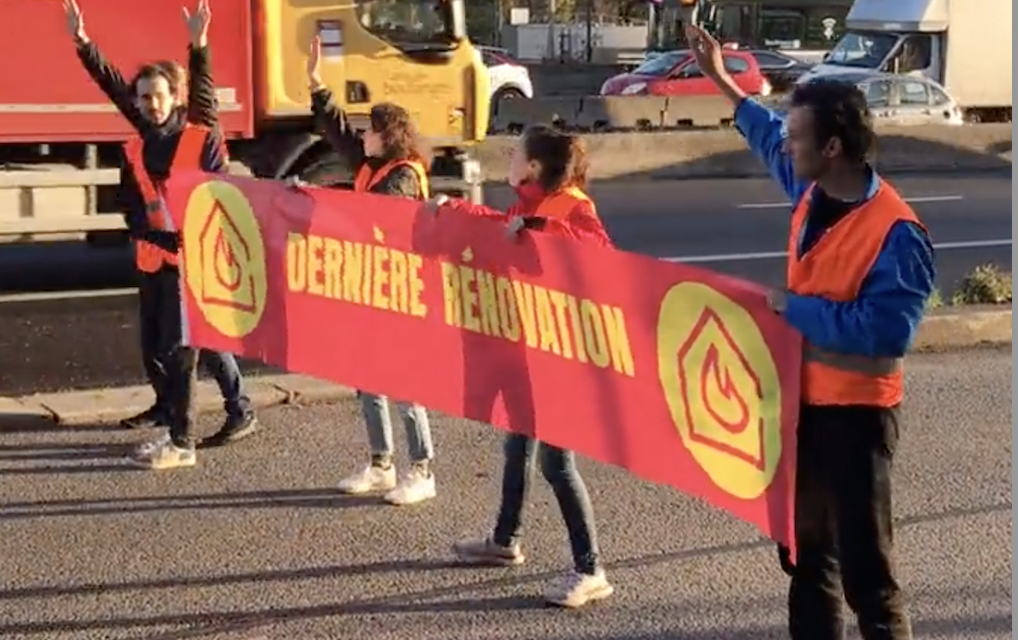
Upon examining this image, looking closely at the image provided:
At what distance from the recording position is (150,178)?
7.73 meters

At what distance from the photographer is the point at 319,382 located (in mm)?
8883

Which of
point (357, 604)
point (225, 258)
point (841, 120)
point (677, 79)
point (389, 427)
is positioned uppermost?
point (841, 120)

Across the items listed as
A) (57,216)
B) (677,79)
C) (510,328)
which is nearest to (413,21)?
(57,216)

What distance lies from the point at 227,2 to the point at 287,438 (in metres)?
6.74

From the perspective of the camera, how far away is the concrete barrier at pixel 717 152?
2295 centimetres

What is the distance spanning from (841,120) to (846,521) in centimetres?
105

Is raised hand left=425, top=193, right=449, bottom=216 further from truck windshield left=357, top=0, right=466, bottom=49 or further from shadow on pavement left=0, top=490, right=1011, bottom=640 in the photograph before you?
truck windshield left=357, top=0, right=466, bottom=49

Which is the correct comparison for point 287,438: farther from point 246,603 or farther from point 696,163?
point 696,163

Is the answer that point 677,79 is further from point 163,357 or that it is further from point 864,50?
point 163,357

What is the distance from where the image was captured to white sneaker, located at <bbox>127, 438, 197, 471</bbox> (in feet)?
24.6

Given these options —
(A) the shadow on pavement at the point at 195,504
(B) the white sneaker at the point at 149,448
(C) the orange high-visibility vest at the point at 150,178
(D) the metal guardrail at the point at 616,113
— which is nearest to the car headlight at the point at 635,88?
(D) the metal guardrail at the point at 616,113

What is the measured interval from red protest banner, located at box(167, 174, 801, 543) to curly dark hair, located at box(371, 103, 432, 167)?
13.1 inches

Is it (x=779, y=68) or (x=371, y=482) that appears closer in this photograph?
(x=371, y=482)

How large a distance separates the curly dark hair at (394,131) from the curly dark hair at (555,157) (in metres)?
1.13
